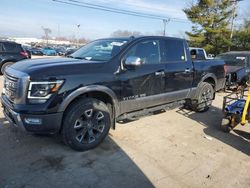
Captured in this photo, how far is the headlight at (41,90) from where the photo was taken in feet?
11.7

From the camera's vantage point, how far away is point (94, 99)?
13.8ft

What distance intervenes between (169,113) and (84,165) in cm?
349

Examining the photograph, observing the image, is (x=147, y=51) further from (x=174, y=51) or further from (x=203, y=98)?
(x=203, y=98)

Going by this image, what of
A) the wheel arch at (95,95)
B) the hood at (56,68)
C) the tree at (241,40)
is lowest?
the wheel arch at (95,95)

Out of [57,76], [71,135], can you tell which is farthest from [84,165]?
[57,76]

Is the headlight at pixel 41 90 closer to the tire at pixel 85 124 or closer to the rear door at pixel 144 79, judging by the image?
the tire at pixel 85 124

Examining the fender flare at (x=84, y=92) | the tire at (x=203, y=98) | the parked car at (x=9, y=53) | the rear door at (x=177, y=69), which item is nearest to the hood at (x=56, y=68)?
the fender flare at (x=84, y=92)

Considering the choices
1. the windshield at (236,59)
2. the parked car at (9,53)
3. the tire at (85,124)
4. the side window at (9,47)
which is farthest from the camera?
the side window at (9,47)

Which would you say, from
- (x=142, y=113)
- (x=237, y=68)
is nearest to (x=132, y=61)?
(x=142, y=113)

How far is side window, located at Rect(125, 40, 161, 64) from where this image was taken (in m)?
4.77

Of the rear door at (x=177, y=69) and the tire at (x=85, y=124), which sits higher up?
the rear door at (x=177, y=69)

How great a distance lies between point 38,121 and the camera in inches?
142

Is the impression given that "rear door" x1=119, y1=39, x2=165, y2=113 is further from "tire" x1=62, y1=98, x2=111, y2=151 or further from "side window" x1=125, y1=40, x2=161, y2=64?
"tire" x1=62, y1=98, x2=111, y2=151

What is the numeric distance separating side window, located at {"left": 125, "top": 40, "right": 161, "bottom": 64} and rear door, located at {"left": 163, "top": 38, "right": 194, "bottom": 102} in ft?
0.82
